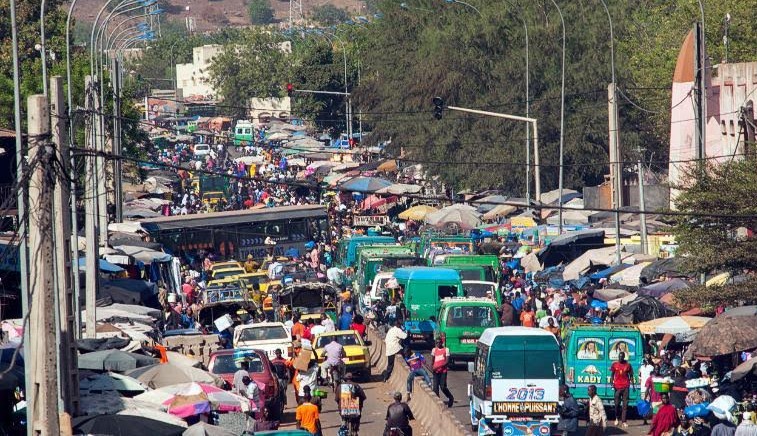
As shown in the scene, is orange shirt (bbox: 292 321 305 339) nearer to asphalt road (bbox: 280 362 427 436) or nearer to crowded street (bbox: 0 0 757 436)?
crowded street (bbox: 0 0 757 436)

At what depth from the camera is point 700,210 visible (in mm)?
31562

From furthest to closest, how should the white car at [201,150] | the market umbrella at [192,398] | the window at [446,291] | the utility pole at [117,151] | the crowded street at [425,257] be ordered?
the white car at [201,150]
the utility pole at [117,151]
the window at [446,291]
the market umbrella at [192,398]
the crowded street at [425,257]

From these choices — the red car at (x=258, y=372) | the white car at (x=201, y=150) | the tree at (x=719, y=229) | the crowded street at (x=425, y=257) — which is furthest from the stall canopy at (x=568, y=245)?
the white car at (x=201, y=150)

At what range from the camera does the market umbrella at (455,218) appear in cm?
5941

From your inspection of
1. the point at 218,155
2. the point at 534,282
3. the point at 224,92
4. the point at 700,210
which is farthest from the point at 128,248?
the point at 224,92

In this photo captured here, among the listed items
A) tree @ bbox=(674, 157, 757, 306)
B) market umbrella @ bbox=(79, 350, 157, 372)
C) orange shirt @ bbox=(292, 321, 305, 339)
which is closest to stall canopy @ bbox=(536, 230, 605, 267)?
orange shirt @ bbox=(292, 321, 305, 339)

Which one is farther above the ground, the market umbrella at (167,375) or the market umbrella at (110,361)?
the market umbrella at (110,361)

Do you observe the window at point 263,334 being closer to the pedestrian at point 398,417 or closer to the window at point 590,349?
the window at point 590,349

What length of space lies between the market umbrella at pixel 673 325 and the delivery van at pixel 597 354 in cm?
384

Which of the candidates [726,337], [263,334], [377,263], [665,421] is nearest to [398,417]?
[665,421]

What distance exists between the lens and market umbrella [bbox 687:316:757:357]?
26.4 meters

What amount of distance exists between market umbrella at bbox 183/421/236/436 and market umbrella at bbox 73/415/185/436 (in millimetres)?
290

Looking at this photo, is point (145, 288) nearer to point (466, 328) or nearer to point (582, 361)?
point (466, 328)

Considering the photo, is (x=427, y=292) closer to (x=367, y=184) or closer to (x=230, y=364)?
(x=230, y=364)
